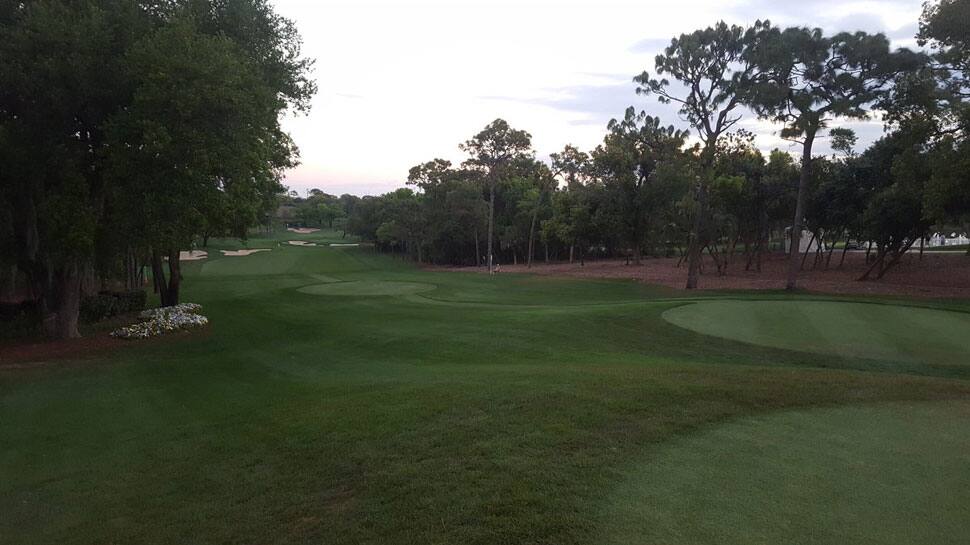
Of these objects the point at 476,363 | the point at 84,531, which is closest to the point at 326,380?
the point at 476,363

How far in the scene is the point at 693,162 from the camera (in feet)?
104

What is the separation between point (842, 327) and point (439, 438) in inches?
466

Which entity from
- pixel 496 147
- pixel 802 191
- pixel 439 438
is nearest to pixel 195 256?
pixel 496 147

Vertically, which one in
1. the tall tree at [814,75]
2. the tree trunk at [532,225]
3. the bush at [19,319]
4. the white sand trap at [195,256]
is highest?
the tall tree at [814,75]

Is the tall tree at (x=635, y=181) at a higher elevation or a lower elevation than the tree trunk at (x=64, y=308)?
higher

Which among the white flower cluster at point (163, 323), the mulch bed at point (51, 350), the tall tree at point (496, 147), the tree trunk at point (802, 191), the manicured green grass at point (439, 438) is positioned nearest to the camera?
the manicured green grass at point (439, 438)

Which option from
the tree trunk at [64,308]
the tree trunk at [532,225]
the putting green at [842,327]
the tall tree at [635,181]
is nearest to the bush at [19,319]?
the tree trunk at [64,308]

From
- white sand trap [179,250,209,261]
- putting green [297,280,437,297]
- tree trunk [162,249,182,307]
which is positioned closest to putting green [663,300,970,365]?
putting green [297,280,437,297]

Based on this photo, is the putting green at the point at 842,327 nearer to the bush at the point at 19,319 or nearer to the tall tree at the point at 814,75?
the tall tree at the point at 814,75

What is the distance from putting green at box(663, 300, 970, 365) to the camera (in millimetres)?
11367

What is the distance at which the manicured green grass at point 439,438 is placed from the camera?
14.2ft

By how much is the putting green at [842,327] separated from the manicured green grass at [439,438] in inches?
19.3

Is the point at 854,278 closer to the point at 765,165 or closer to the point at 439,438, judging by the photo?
the point at 765,165

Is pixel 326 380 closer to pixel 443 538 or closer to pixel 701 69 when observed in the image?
pixel 443 538
